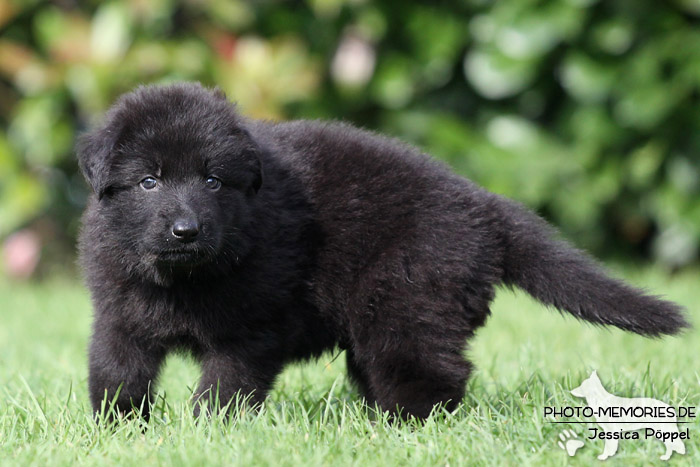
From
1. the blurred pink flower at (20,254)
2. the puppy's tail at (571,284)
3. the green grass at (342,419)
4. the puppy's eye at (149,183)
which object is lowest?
the blurred pink flower at (20,254)

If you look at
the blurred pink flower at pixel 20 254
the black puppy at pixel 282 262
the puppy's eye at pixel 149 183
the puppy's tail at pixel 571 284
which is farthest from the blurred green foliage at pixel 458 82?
the puppy's eye at pixel 149 183

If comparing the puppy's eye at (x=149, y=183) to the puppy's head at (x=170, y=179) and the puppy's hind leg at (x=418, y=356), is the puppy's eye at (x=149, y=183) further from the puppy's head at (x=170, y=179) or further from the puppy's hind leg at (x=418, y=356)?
the puppy's hind leg at (x=418, y=356)

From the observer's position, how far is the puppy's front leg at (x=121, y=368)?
3205 millimetres

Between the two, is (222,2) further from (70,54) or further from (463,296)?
(463,296)

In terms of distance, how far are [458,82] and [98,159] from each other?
4.26 meters

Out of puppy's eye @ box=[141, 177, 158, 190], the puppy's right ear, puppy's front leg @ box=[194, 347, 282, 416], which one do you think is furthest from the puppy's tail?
the puppy's right ear

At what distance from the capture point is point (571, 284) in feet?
10.7

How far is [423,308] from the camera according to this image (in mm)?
3217

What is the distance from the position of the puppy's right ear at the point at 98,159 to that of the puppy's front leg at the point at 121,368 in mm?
518

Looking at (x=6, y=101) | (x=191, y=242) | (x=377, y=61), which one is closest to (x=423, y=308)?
(x=191, y=242)

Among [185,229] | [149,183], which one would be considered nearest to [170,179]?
[149,183]

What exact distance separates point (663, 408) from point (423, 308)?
870 millimetres

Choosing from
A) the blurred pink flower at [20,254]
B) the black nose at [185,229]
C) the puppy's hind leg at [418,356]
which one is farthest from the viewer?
the blurred pink flower at [20,254]

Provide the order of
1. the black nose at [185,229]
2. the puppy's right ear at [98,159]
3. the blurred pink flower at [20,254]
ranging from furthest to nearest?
the blurred pink flower at [20,254]
the puppy's right ear at [98,159]
the black nose at [185,229]
